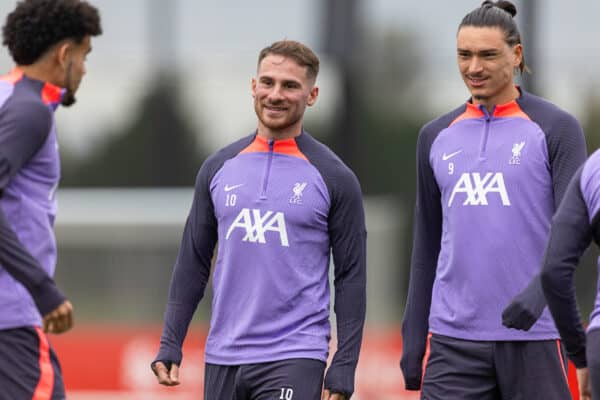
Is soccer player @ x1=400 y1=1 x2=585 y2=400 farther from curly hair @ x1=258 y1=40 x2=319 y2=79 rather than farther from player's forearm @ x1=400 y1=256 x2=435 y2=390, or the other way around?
curly hair @ x1=258 y1=40 x2=319 y2=79

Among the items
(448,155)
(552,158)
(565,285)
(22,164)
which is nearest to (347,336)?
(448,155)

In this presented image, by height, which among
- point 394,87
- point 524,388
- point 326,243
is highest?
point 326,243

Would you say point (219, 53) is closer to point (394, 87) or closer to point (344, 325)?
point (394, 87)

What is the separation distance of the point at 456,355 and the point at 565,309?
91cm

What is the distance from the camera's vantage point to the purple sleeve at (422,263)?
611cm

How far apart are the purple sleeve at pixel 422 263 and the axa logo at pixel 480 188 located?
21cm

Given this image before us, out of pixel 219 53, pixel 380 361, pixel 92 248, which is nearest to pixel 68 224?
pixel 92 248

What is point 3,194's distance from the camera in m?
5.27

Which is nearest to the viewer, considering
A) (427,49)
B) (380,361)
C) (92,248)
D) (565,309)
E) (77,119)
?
(565,309)

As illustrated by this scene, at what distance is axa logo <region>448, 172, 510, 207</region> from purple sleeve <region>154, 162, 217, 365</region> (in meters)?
0.97

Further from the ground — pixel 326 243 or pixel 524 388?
pixel 326 243

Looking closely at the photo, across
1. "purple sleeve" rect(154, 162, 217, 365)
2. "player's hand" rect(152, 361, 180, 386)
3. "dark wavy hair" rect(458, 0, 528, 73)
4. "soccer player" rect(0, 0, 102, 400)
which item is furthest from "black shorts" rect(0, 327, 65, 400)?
"dark wavy hair" rect(458, 0, 528, 73)

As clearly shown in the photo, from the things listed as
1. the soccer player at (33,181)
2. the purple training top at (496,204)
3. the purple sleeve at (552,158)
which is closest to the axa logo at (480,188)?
the purple training top at (496,204)

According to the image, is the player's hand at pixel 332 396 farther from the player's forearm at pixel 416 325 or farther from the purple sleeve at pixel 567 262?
the purple sleeve at pixel 567 262
